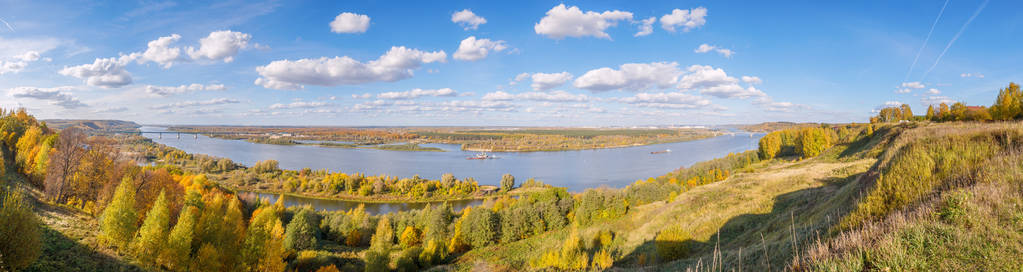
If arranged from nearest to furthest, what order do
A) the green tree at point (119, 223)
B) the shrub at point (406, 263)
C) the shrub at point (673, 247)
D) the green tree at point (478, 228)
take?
the shrub at point (673, 247), the green tree at point (119, 223), the shrub at point (406, 263), the green tree at point (478, 228)

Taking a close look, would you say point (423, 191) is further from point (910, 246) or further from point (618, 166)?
point (910, 246)

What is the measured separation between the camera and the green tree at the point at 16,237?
896cm

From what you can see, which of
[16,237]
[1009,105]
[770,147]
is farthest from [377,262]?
[770,147]

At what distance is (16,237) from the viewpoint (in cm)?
912

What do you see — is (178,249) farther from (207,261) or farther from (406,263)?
(406,263)

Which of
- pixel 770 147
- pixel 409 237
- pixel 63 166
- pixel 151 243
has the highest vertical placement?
pixel 63 166

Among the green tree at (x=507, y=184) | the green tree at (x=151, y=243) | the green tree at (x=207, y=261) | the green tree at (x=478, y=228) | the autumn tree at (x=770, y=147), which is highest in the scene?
the autumn tree at (x=770, y=147)

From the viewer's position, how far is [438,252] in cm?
2472

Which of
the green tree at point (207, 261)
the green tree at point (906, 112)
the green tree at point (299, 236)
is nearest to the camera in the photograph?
the green tree at point (207, 261)

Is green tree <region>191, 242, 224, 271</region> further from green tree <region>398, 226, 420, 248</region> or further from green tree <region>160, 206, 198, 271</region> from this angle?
green tree <region>398, 226, 420, 248</region>

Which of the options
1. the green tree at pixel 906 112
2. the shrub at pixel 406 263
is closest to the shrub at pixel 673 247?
→ the shrub at pixel 406 263

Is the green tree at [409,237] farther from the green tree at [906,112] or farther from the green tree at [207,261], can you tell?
the green tree at [906,112]

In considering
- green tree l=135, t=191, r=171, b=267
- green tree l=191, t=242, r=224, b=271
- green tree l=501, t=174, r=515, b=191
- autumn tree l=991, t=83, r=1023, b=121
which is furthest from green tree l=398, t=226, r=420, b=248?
autumn tree l=991, t=83, r=1023, b=121

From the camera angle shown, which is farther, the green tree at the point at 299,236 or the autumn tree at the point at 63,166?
the green tree at the point at 299,236
